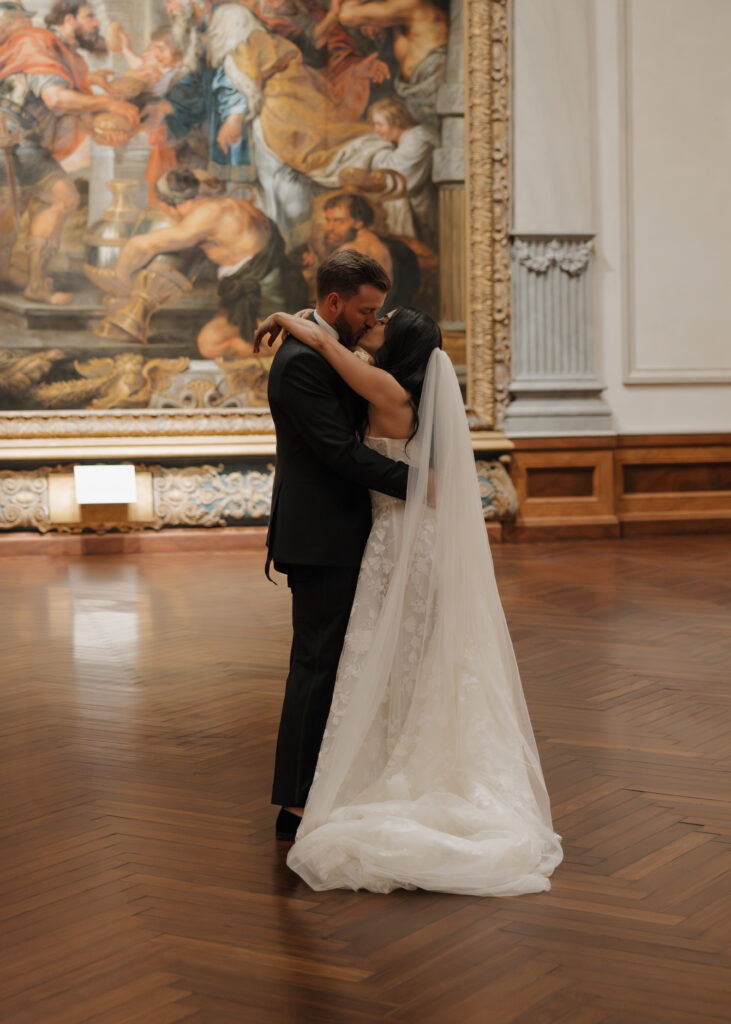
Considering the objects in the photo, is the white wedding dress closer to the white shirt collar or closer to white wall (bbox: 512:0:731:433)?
the white shirt collar

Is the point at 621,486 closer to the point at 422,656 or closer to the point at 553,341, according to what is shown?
the point at 553,341

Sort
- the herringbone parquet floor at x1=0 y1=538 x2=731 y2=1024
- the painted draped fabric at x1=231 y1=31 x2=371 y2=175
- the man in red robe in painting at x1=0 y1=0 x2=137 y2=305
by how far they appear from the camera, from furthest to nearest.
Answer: the painted draped fabric at x1=231 y1=31 x2=371 y2=175 → the man in red robe in painting at x1=0 y1=0 x2=137 y2=305 → the herringbone parquet floor at x1=0 y1=538 x2=731 y2=1024

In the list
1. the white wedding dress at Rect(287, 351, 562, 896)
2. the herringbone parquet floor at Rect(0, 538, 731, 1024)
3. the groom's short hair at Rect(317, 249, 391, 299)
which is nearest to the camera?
the herringbone parquet floor at Rect(0, 538, 731, 1024)

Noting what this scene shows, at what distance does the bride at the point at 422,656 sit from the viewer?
10.1 ft

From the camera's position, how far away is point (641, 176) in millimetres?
10367

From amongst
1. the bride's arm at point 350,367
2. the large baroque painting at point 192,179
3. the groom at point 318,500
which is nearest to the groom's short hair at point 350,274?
the groom at point 318,500

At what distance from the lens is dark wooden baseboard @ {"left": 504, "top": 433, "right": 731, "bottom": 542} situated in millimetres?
10133

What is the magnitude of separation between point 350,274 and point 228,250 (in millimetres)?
7118

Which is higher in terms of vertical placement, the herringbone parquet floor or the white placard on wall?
the white placard on wall

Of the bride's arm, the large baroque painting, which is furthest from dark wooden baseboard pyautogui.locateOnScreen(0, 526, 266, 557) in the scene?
the bride's arm

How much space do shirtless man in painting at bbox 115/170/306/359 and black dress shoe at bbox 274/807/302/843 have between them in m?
7.11

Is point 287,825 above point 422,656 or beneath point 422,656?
beneath

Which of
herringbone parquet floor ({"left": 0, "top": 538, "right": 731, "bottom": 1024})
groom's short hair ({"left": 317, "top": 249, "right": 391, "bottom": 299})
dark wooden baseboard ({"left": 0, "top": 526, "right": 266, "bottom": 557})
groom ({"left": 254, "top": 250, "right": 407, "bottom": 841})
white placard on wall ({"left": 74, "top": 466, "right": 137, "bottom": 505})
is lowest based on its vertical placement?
dark wooden baseboard ({"left": 0, "top": 526, "right": 266, "bottom": 557})

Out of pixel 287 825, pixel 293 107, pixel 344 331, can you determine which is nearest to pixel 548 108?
pixel 293 107
